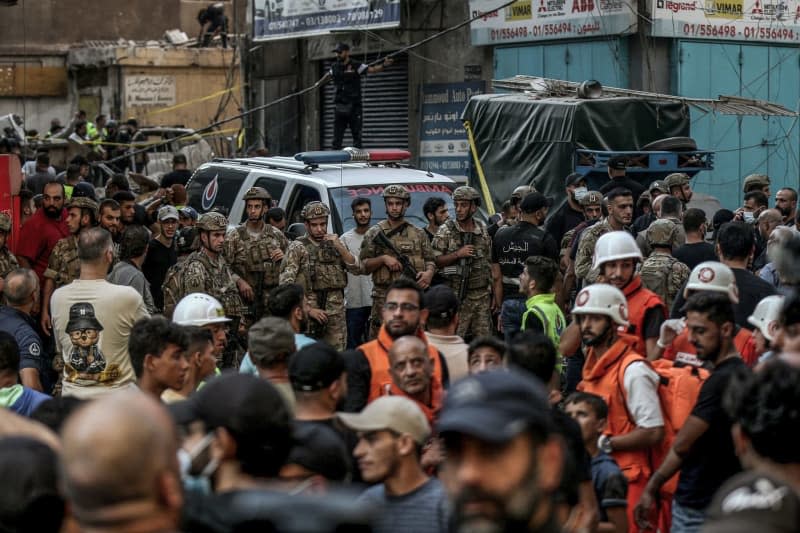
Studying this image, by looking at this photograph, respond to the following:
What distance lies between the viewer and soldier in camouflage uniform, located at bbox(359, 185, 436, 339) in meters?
11.0

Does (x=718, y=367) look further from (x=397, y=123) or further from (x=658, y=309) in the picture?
(x=397, y=123)

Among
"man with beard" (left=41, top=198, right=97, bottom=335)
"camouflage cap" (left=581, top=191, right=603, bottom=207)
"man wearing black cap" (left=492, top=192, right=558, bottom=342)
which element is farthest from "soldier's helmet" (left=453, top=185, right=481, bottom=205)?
"man with beard" (left=41, top=198, right=97, bottom=335)

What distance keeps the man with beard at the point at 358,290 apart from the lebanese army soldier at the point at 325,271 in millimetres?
412

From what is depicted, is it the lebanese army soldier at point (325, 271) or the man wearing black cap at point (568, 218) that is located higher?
the man wearing black cap at point (568, 218)

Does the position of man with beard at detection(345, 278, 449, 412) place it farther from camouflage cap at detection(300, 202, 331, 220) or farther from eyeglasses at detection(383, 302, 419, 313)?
camouflage cap at detection(300, 202, 331, 220)

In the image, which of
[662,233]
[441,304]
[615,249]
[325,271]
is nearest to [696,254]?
[662,233]

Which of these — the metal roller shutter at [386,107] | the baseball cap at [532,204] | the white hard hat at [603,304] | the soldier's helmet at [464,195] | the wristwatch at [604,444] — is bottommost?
the wristwatch at [604,444]

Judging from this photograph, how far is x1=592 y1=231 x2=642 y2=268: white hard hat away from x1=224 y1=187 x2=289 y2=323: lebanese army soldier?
4069 mm

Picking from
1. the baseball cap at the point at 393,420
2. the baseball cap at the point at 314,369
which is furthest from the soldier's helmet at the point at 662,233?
the baseball cap at the point at 393,420

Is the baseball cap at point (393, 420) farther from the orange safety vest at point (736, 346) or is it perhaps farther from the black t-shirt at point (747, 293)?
the black t-shirt at point (747, 293)

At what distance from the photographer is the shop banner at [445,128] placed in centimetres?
2025

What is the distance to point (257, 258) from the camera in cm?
1126

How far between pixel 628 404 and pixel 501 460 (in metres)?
3.38

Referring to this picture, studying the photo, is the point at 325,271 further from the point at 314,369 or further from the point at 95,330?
the point at 314,369
